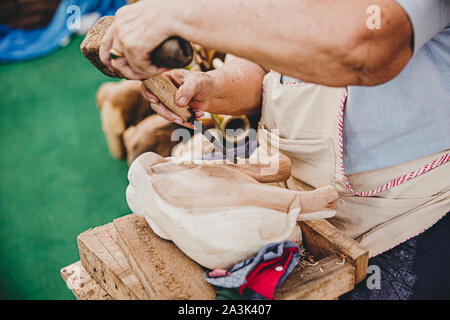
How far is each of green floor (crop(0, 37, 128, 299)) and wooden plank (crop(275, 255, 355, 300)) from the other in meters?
1.73

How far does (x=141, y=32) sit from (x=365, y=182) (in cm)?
90

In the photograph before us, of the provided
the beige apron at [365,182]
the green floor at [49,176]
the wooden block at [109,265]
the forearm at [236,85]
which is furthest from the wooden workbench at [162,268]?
the green floor at [49,176]

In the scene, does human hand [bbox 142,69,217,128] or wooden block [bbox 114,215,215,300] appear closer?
wooden block [bbox 114,215,215,300]

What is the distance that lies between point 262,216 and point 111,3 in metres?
5.11

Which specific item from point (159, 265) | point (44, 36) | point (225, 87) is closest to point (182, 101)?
point (225, 87)

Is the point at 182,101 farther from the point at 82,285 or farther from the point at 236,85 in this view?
the point at 82,285

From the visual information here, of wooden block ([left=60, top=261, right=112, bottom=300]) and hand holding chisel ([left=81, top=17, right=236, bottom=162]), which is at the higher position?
hand holding chisel ([left=81, top=17, right=236, bottom=162])

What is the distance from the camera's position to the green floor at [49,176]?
2420 millimetres

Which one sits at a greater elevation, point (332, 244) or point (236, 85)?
point (236, 85)

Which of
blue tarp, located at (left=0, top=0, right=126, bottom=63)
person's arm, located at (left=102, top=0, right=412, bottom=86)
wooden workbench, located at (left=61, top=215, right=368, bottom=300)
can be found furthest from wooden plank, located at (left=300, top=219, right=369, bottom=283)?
blue tarp, located at (left=0, top=0, right=126, bottom=63)

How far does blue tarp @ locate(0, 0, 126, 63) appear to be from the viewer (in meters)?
4.93

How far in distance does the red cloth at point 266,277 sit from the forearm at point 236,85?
84cm

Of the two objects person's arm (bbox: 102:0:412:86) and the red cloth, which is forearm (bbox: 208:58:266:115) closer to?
person's arm (bbox: 102:0:412:86)

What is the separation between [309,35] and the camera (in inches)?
32.9
